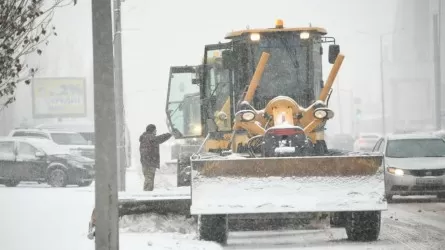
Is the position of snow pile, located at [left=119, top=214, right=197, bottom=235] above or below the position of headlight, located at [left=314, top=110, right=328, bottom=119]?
below

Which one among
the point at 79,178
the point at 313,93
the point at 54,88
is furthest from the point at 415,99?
the point at 313,93

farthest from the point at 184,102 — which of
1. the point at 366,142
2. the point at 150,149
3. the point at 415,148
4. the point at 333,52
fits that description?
the point at 366,142

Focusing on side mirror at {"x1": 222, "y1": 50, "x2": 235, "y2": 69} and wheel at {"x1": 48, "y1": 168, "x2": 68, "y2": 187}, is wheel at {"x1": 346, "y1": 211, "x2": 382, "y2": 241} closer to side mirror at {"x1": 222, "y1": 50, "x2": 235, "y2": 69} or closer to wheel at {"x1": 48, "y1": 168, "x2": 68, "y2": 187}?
side mirror at {"x1": 222, "y1": 50, "x2": 235, "y2": 69}

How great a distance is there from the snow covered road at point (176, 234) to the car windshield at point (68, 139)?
16.6m

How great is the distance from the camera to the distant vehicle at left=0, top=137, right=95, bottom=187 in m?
27.3

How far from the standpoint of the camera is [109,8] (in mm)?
7355

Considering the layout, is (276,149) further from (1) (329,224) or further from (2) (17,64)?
(2) (17,64)

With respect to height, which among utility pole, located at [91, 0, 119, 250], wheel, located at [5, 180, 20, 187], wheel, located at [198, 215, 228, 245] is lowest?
wheel, located at [5, 180, 20, 187]

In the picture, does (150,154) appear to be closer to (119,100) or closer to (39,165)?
(119,100)

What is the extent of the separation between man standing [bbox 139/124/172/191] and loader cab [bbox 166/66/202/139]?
732 millimetres

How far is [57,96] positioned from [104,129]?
58.6 metres

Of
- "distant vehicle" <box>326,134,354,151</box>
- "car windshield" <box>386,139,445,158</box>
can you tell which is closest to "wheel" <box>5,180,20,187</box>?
"car windshield" <box>386,139,445,158</box>

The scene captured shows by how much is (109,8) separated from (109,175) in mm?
1433

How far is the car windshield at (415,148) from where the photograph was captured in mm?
19656
